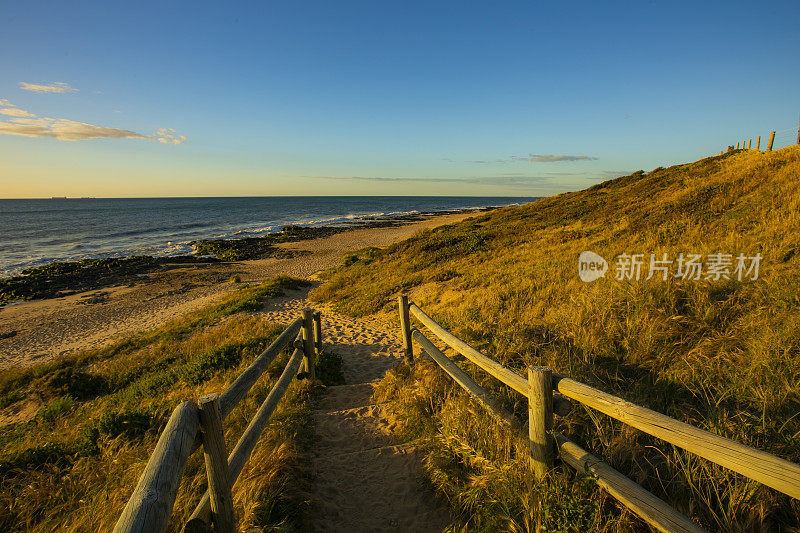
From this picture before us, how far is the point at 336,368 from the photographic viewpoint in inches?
307

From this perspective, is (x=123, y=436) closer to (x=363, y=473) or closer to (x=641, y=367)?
(x=363, y=473)

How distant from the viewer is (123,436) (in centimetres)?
491

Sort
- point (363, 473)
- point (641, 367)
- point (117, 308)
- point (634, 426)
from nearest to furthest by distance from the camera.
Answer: point (634, 426) → point (363, 473) → point (641, 367) → point (117, 308)

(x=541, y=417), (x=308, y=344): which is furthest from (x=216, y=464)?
(x=308, y=344)

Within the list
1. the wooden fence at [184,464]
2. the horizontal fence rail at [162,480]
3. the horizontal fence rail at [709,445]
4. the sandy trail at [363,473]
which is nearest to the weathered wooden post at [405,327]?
the sandy trail at [363,473]

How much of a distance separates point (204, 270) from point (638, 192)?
30.2 m

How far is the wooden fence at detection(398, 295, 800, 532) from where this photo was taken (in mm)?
1769

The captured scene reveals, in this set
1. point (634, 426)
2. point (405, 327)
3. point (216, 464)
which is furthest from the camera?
point (405, 327)

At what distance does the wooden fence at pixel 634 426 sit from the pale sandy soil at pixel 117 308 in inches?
660

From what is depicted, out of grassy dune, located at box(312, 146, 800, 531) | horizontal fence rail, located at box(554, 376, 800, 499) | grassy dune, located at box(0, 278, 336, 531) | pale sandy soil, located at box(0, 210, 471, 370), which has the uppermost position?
horizontal fence rail, located at box(554, 376, 800, 499)

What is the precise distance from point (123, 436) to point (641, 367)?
720 centimetres

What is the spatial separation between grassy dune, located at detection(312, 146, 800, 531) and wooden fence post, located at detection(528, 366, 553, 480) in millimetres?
162

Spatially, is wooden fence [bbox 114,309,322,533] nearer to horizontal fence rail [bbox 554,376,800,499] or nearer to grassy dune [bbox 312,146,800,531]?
grassy dune [bbox 312,146,800,531]

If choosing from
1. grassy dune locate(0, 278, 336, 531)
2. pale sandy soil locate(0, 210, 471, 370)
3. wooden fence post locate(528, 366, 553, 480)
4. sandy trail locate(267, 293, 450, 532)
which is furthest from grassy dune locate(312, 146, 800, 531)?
pale sandy soil locate(0, 210, 471, 370)
